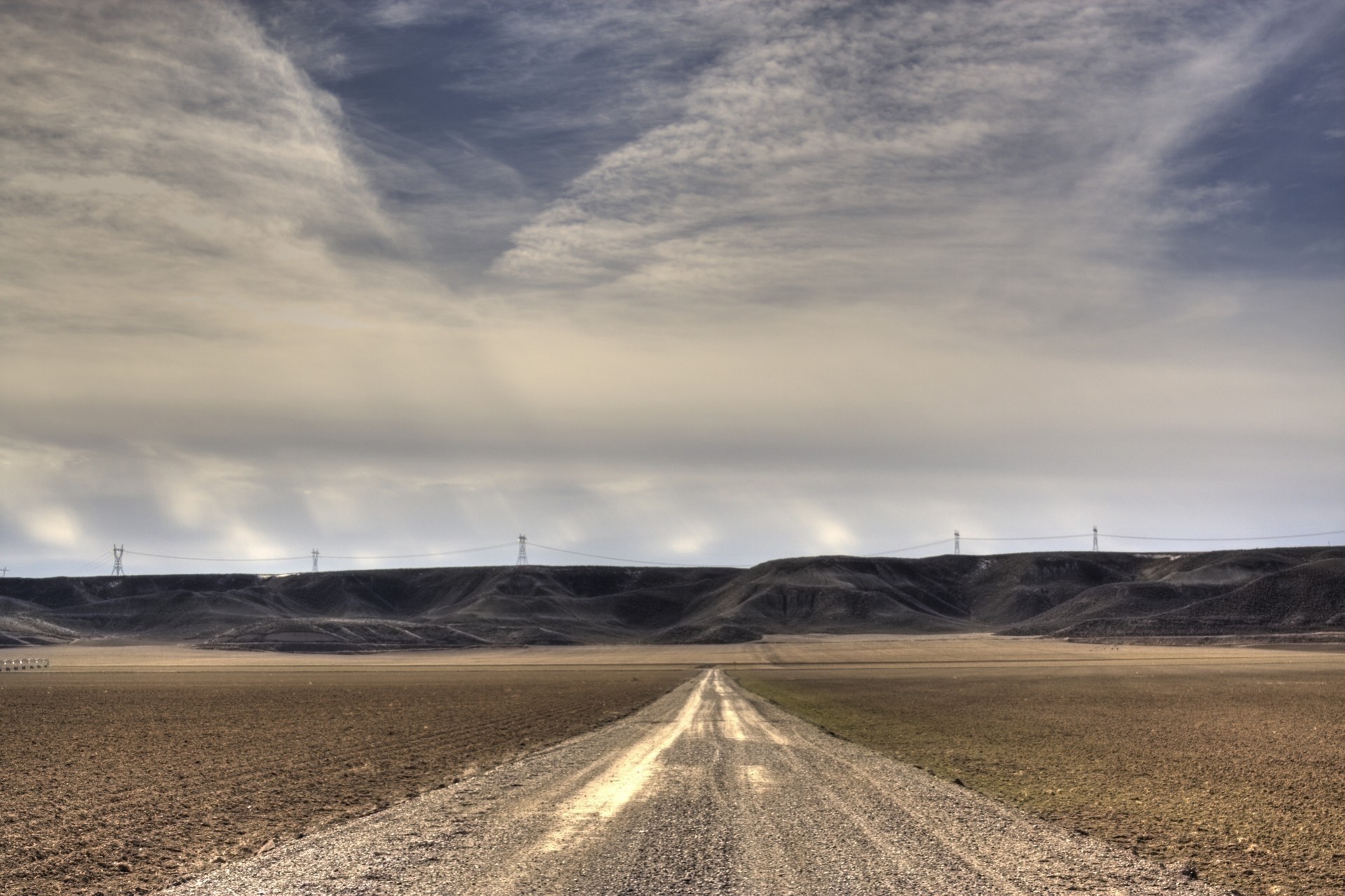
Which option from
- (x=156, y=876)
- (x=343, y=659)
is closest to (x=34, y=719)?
(x=156, y=876)

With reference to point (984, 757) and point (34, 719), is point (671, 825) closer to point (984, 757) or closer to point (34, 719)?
point (984, 757)

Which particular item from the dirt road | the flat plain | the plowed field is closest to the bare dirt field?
the flat plain

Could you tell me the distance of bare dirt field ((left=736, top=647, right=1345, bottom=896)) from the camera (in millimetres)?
18438

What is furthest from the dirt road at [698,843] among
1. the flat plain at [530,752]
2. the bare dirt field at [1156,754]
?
the bare dirt field at [1156,754]

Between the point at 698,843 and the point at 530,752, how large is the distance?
1564 centimetres

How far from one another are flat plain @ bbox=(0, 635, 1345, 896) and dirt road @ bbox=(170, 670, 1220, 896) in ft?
4.50

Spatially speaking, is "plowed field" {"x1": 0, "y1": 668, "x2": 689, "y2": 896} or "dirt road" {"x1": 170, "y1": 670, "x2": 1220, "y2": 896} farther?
"plowed field" {"x1": 0, "y1": 668, "x2": 689, "y2": 896}

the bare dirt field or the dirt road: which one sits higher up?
the dirt road

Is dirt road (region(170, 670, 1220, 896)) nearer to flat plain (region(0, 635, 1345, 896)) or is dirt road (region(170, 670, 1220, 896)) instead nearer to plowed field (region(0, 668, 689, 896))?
flat plain (region(0, 635, 1345, 896))

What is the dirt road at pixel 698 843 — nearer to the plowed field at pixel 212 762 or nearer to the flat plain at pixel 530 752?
the flat plain at pixel 530 752

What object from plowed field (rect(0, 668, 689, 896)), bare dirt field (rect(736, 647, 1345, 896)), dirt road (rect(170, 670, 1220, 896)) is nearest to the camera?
dirt road (rect(170, 670, 1220, 896))

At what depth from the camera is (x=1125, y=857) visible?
56.2 feet

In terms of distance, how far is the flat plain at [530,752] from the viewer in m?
18.4

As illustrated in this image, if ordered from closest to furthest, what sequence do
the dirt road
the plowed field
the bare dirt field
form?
the dirt road, the plowed field, the bare dirt field
